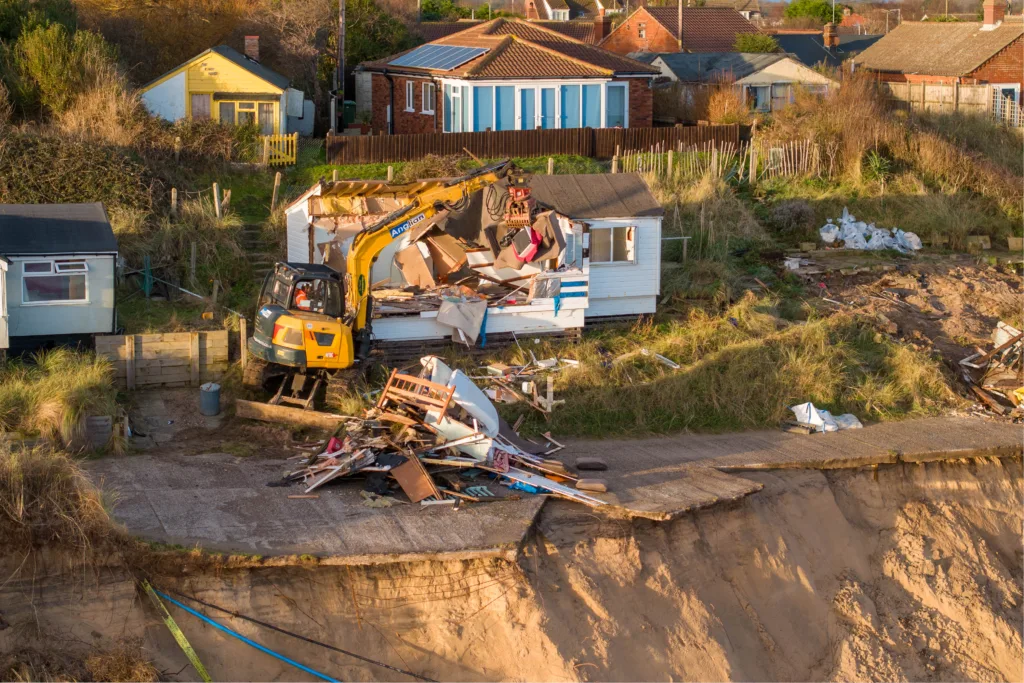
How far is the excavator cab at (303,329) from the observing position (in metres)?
16.8

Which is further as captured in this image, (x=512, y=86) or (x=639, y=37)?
(x=639, y=37)

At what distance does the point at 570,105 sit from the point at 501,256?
45.9 ft

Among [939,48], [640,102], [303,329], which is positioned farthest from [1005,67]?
[303,329]

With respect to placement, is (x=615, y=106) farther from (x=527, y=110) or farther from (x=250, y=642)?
(x=250, y=642)

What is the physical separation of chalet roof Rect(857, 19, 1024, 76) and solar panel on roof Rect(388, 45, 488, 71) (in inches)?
591

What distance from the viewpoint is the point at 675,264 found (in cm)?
2333

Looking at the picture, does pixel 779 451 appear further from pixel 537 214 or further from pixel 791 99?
pixel 791 99

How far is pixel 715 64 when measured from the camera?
37.9 metres

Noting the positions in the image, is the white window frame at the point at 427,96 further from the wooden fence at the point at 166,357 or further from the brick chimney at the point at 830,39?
the brick chimney at the point at 830,39

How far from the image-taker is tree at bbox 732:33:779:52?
41.2 metres

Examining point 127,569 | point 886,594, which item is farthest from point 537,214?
point 127,569

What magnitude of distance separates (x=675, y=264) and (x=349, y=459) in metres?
10.7

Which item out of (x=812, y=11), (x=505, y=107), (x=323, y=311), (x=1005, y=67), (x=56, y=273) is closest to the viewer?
(x=323, y=311)

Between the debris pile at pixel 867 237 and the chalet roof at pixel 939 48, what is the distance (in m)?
13.1
